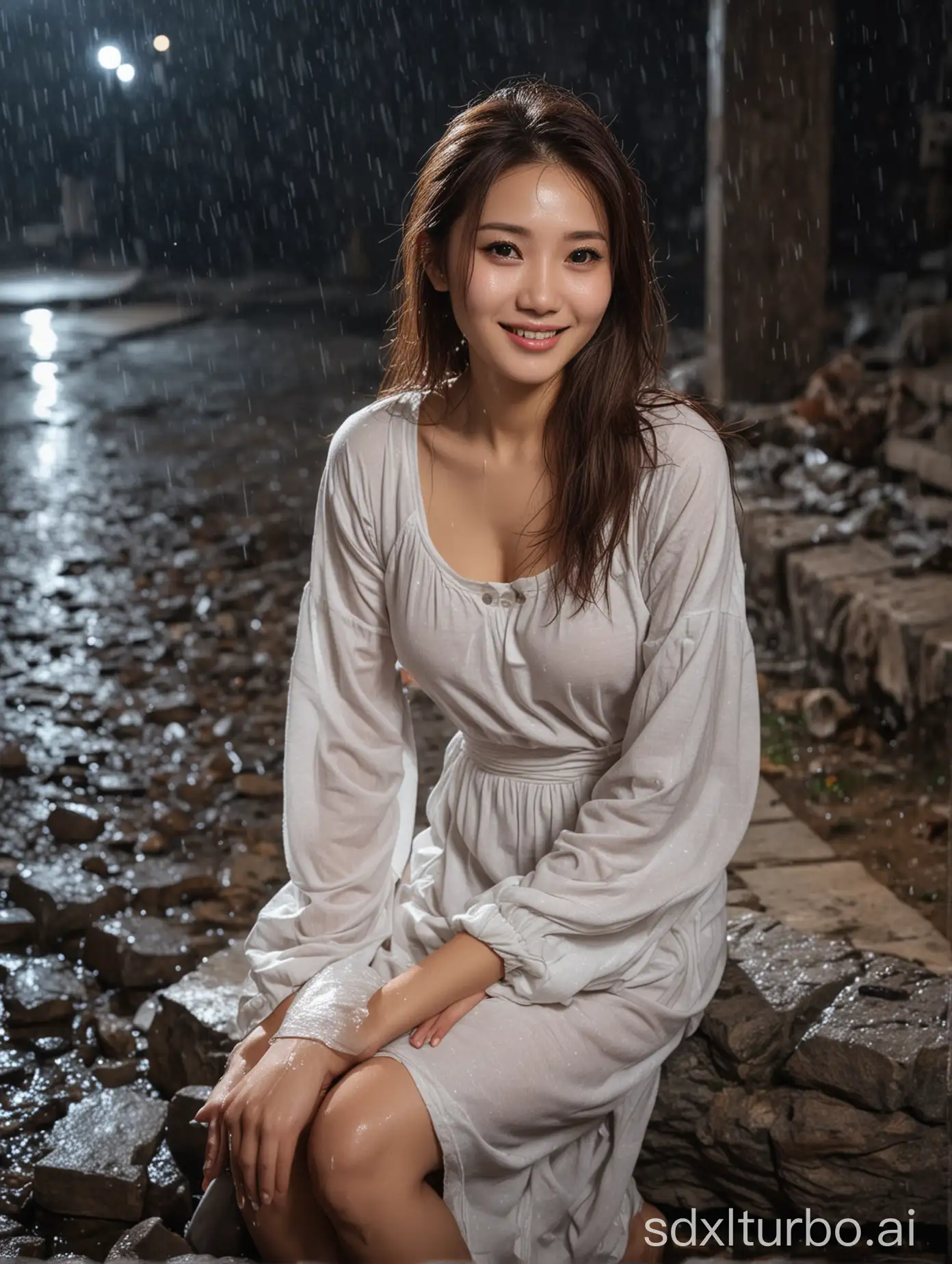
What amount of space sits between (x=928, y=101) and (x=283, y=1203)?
8.36 m

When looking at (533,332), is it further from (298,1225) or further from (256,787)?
(256,787)

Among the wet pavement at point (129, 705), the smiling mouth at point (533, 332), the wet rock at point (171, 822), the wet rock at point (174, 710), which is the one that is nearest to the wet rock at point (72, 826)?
the wet pavement at point (129, 705)

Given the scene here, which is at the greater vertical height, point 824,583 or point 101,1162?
point 824,583

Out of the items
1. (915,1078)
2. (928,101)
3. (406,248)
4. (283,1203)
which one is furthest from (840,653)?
(928,101)

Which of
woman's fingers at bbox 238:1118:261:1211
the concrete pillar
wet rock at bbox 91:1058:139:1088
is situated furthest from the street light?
woman's fingers at bbox 238:1118:261:1211

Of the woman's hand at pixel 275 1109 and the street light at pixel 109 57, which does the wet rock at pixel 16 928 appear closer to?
the woman's hand at pixel 275 1109

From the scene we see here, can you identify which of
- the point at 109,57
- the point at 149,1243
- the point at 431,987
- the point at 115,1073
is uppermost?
the point at 109,57

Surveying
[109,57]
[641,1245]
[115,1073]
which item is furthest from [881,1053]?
[109,57]

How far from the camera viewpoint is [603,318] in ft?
6.48

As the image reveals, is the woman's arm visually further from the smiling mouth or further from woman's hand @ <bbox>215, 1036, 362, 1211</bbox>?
the smiling mouth

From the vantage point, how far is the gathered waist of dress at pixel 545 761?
79.9 inches

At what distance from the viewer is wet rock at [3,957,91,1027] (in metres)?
2.94

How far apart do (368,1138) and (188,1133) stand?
888 millimetres

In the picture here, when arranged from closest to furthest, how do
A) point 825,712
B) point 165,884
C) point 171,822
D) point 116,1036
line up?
1. point 116,1036
2. point 165,884
3. point 171,822
4. point 825,712
